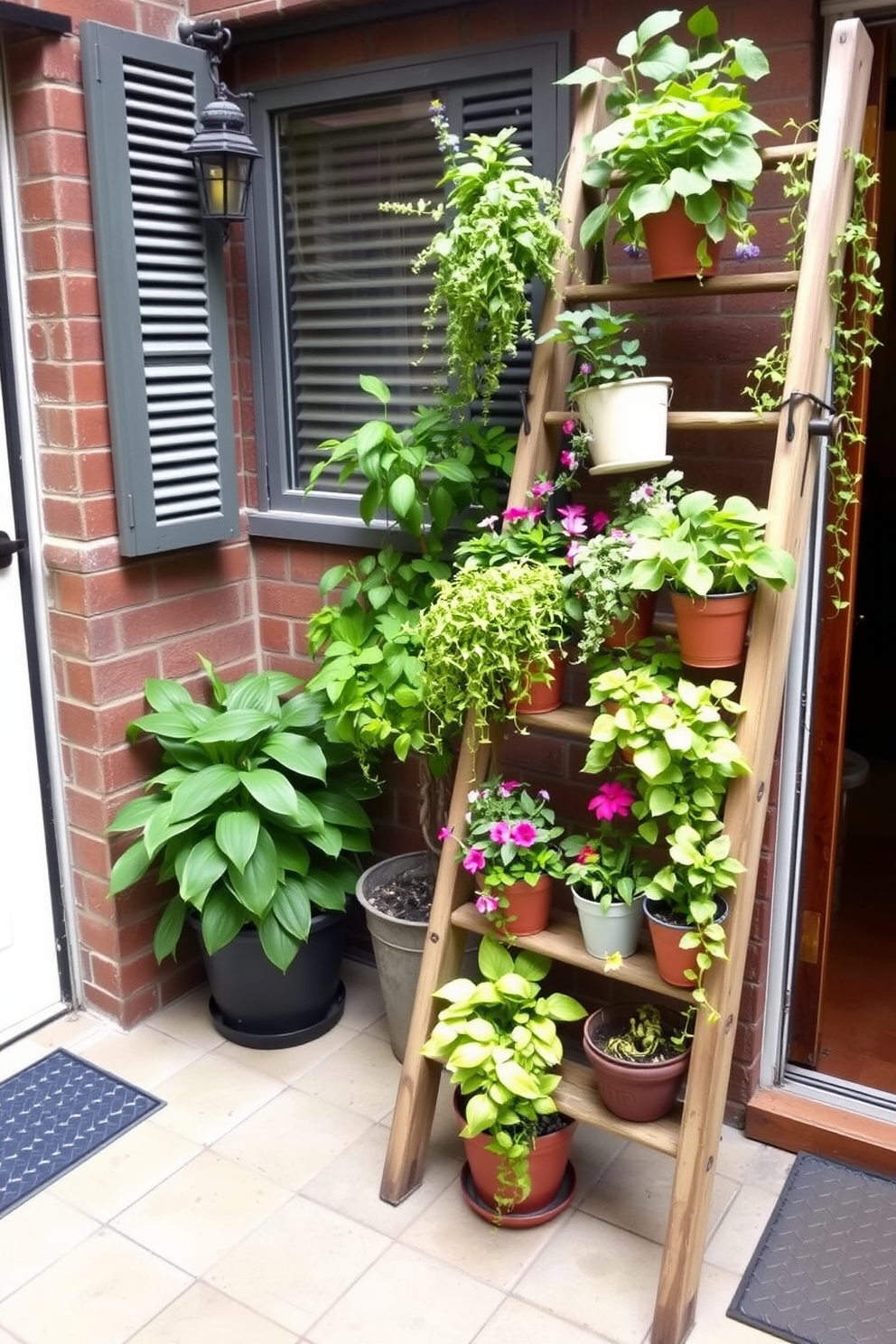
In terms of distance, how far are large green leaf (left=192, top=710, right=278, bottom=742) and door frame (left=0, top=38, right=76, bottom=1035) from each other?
38 centimetres

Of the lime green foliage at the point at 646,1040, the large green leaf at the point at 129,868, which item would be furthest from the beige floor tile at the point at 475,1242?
the large green leaf at the point at 129,868

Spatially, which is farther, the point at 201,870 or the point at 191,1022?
the point at 191,1022

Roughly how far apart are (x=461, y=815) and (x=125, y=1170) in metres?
0.97

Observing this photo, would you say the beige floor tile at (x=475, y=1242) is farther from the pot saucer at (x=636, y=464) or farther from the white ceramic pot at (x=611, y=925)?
the pot saucer at (x=636, y=464)

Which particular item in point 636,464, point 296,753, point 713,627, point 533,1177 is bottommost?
point 533,1177

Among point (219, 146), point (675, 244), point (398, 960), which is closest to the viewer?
point (675, 244)

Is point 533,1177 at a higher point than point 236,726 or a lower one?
lower

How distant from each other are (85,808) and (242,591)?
65cm

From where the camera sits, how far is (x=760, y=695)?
6.14 ft

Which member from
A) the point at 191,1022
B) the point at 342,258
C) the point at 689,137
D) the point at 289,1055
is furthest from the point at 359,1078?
the point at 689,137

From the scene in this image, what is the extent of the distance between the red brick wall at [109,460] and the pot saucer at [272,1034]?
0.20 m

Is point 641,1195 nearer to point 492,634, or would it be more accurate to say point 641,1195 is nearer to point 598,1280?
point 598,1280

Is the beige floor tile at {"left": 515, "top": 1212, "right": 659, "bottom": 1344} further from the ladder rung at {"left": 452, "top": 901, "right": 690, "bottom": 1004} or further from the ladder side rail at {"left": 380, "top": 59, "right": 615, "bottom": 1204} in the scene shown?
the ladder rung at {"left": 452, "top": 901, "right": 690, "bottom": 1004}

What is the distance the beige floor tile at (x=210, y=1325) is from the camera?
6.28 ft
